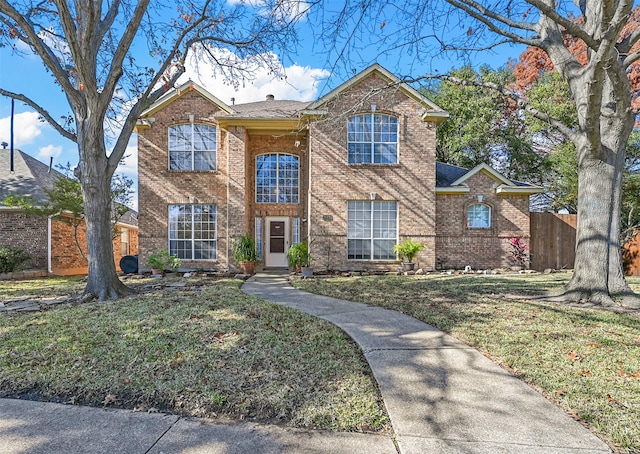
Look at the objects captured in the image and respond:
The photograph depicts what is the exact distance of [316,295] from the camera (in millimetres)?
8055

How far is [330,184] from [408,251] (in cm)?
360

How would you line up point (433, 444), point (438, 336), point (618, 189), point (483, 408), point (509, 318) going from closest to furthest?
1. point (433, 444)
2. point (483, 408)
3. point (438, 336)
4. point (509, 318)
5. point (618, 189)

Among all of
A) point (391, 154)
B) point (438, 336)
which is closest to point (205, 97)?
point (391, 154)

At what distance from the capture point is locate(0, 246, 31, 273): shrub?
40.9ft

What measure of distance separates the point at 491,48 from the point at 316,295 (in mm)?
6536

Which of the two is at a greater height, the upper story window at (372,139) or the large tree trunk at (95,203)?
the upper story window at (372,139)

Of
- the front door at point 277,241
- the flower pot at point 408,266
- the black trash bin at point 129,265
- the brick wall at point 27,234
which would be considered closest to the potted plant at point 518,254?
the flower pot at point 408,266

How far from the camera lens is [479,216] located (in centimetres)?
1385

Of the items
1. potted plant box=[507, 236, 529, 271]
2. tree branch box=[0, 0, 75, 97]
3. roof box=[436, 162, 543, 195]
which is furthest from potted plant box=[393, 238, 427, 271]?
tree branch box=[0, 0, 75, 97]

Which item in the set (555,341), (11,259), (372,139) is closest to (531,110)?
(555,341)

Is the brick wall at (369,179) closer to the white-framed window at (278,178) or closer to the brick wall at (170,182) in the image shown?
the white-framed window at (278,178)

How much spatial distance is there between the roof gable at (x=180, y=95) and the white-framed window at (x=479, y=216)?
974 centimetres

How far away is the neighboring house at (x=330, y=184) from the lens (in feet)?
42.1

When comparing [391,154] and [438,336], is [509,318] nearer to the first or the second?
[438,336]
